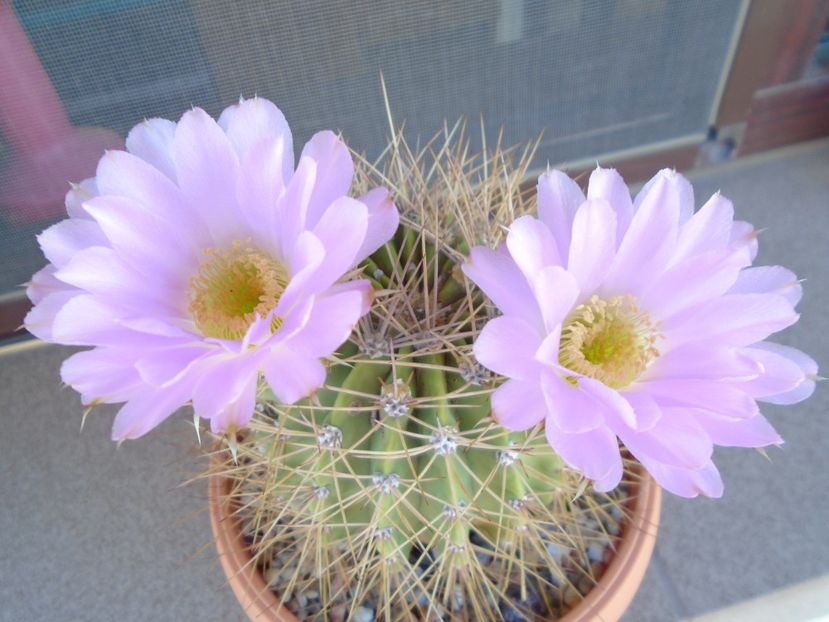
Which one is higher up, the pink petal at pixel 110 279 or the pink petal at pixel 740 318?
the pink petal at pixel 110 279

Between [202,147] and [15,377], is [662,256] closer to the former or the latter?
[202,147]

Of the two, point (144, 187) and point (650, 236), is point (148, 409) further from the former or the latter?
point (650, 236)

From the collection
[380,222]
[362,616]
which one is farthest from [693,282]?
[362,616]

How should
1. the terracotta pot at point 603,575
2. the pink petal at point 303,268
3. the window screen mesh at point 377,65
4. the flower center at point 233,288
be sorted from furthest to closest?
the window screen mesh at point 377,65
the terracotta pot at point 603,575
the flower center at point 233,288
the pink petal at point 303,268

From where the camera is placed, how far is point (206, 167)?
0.36 meters

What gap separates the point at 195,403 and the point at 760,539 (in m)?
0.65

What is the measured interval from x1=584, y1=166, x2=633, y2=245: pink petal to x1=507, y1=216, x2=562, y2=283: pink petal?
0.06 ft

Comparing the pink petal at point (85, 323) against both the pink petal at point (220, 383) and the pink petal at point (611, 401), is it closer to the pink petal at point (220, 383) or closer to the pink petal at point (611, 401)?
the pink petal at point (220, 383)

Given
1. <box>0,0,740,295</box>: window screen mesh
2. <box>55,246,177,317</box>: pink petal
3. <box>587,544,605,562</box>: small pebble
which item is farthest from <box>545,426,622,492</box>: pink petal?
Answer: <box>0,0,740,295</box>: window screen mesh

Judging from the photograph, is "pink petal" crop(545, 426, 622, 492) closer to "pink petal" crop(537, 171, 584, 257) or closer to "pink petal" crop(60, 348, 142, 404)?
"pink petal" crop(537, 171, 584, 257)

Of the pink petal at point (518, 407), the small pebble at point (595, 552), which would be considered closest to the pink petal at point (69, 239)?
the pink petal at point (518, 407)

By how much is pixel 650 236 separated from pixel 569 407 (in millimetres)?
106

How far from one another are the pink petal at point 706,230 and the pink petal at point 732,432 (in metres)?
0.08

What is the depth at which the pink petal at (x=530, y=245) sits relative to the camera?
1.03 ft
